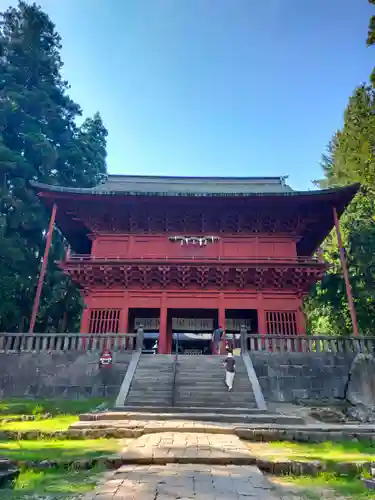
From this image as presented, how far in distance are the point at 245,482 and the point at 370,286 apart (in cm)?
1840

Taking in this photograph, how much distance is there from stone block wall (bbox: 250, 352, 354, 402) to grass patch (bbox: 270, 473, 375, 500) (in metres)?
8.24

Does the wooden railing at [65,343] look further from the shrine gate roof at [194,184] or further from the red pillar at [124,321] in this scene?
the shrine gate roof at [194,184]

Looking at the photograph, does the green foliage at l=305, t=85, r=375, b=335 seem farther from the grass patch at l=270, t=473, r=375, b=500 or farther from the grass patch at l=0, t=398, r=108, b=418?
the grass patch at l=270, t=473, r=375, b=500

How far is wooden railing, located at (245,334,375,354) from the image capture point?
14.4 m

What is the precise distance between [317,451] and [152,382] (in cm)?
664

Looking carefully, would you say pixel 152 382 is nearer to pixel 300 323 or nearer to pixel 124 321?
pixel 124 321

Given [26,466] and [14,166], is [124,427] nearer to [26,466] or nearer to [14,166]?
[26,466]

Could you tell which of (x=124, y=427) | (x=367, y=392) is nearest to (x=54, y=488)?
(x=124, y=427)

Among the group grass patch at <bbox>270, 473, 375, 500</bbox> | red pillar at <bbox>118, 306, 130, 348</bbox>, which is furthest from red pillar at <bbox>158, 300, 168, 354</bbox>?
grass patch at <bbox>270, 473, 375, 500</bbox>

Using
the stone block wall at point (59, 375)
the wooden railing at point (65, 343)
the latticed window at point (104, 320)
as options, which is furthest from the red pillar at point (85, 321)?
the stone block wall at point (59, 375)

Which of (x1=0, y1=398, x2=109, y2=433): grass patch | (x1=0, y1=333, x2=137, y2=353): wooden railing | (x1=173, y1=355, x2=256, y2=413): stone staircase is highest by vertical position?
(x1=0, y1=333, x2=137, y2=353): wooden railing

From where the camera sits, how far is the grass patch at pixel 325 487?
15.8 ft

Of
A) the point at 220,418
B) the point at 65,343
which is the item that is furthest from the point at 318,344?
the point at 65,343

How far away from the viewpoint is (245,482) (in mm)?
4742
